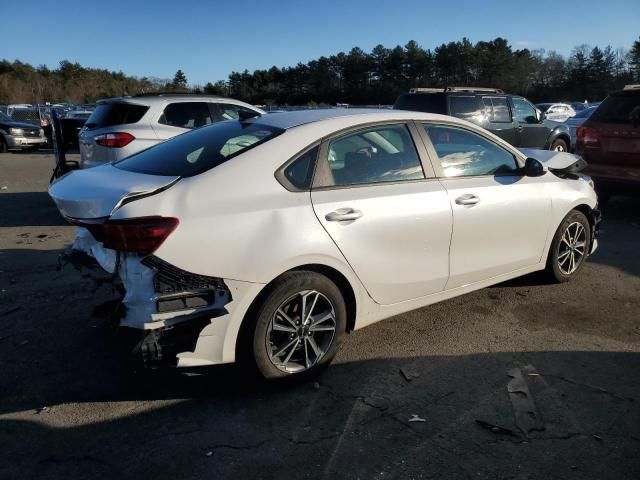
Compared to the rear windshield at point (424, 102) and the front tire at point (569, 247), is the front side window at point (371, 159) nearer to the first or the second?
the front tire at point (569, 247)

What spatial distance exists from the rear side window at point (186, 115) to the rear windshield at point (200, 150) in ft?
13.9

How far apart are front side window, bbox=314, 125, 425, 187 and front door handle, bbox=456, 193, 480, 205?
1.12 feet

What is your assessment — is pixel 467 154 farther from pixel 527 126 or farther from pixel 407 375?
pixel 527 126

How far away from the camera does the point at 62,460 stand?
8.88 ft

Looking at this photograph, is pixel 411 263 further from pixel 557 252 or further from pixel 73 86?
pixel 73 86

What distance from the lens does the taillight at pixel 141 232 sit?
2857mm

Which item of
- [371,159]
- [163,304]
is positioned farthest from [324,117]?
[163,304]

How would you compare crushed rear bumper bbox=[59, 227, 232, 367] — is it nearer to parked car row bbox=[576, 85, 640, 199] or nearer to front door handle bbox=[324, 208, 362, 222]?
front door handle bbox=[324, 208, 362, 222]

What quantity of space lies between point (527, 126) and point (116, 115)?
27.3ft

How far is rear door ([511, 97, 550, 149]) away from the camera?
11.4 m

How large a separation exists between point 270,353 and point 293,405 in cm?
33

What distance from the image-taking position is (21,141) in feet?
64.8

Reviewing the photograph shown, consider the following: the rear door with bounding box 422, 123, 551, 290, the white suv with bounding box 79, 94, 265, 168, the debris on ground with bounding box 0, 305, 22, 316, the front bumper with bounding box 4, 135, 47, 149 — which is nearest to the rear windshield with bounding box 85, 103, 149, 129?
the white suv with bounding box 79, 94, 265, 168

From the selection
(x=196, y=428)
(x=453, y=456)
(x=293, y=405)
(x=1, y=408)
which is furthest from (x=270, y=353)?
(x=1, y=408)
